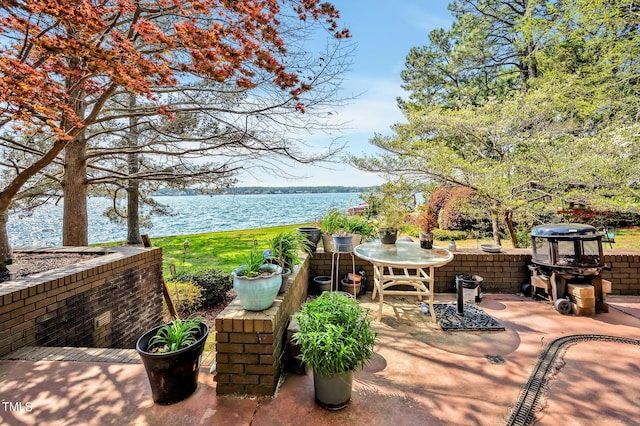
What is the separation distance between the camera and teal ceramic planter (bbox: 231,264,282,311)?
2088 millimetres

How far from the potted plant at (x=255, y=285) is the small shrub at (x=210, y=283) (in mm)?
4332

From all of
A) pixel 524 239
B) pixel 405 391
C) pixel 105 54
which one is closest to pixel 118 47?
pixel 105 54

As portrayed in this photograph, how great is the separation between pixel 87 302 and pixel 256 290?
2.56 meters

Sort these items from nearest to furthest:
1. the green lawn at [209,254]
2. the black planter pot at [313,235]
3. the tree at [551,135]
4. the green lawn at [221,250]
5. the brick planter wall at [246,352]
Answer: the brick planter wall at [246,352], the black planter pot at [313,235], the tree at [551,135], the green lawn at [221,250], the green lawn at [209,254]

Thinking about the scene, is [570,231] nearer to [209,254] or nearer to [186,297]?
[186,297]

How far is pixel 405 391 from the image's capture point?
7.20 ft

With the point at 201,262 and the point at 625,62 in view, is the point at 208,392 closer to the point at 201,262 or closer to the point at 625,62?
the point at 201,262

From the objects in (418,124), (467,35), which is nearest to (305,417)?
(418,124)

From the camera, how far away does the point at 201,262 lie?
31.2ft

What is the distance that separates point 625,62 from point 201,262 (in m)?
12.3

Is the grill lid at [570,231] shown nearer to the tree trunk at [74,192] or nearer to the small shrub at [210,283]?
the small shrub at [210,283]

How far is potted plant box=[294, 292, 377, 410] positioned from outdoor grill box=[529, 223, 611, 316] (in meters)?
3.02

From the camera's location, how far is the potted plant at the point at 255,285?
2.09m

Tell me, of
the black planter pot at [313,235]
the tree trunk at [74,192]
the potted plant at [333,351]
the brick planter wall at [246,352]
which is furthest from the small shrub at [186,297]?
the potted plant at [333,351]
